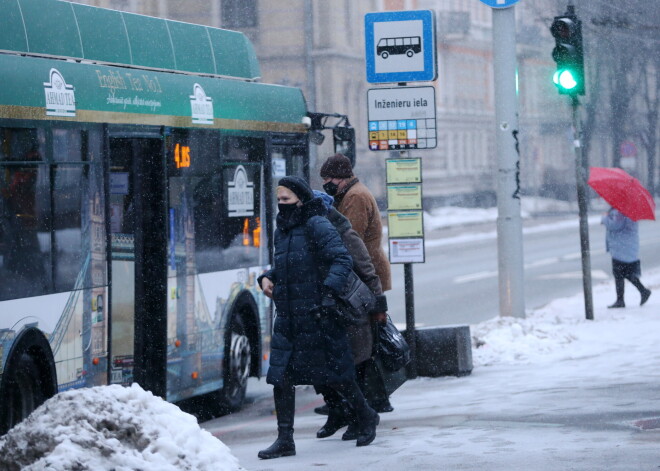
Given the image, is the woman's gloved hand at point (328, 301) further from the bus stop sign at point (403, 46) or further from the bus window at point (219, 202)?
the bus stop sign at point (403, 46)

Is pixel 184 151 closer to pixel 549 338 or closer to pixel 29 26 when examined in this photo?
pixel 29 26

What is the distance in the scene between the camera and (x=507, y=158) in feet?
46.8

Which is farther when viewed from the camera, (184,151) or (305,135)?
(305,135)

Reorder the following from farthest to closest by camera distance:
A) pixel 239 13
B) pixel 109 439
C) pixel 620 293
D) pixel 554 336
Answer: pixel 239 13 < pixel 620 293 < pixel 554 336 < pixel 109 439

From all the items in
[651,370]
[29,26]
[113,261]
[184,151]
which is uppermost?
[29,26]

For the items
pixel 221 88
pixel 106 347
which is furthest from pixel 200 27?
pixel 106 347

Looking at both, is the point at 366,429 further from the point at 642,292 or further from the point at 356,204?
the point at 642,292

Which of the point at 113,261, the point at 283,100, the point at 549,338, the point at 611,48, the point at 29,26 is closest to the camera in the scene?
the point at 29,26

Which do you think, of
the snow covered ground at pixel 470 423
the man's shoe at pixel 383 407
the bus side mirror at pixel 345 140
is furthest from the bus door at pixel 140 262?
the bus side mirror at pixel 345 140

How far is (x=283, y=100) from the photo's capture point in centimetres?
1286

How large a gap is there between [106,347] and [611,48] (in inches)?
1706

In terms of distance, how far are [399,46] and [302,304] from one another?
14.4 ft

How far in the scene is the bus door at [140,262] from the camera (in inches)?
406

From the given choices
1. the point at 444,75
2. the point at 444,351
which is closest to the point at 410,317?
the point at 444,351
